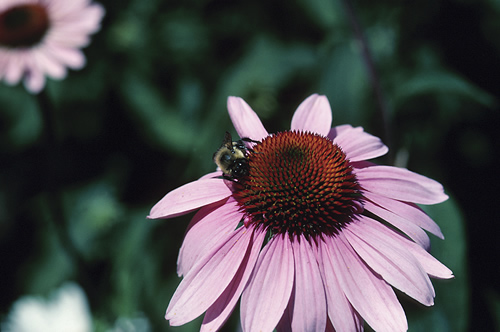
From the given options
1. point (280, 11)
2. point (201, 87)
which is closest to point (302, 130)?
point (201, 87)

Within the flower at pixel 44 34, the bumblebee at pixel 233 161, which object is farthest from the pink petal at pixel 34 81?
the bumblebee at pixel 233 161

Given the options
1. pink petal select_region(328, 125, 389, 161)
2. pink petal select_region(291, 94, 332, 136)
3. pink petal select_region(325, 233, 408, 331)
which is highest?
pink petal select_region(291, 94, 332, 136)

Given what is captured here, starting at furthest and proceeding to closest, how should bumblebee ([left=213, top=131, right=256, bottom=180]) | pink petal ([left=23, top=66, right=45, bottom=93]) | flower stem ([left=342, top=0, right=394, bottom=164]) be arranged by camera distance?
pink petal ([left=23, top=66, right=45, bottom=93]) → flower stem ([left=342, top=0, right=394, bottom=164]) → bumblebee ([left=213, top=131, right=256, bottom=180])

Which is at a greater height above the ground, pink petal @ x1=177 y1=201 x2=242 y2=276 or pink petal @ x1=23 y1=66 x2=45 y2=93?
pink petal @ x1=23 y1=66 x2=45 y2=93

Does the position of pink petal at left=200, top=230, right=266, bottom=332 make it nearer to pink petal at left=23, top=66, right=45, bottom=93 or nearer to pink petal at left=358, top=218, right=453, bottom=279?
pink petal at left=358, top=218, right=453, bottom=279

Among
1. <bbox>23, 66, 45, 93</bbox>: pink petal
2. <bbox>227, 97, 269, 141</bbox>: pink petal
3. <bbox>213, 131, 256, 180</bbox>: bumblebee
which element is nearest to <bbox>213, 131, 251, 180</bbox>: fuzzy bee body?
<bbox>213, 131, 256, 180</bbox>: bumblebee

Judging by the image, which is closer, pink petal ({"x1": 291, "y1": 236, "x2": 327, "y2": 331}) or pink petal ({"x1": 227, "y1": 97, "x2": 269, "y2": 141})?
pink petal ({"x1": 291, "y1": 236, "x2": 327, "y2": 331})

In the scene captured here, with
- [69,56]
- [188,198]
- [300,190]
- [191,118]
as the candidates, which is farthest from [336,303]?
[191,118]

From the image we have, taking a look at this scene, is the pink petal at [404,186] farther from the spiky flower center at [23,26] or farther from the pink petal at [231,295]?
the spiky flower center at [23,26]
